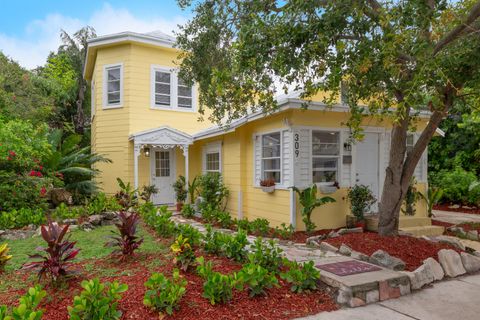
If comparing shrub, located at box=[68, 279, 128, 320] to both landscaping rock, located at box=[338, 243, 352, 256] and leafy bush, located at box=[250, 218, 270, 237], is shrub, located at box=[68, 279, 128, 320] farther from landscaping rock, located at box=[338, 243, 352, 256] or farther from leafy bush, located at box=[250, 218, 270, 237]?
leafy bush, located at box=[250, 218, 270, 237]

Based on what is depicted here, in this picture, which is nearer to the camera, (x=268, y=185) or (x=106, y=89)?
(x=268, y=185)

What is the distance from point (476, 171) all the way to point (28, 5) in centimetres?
1842

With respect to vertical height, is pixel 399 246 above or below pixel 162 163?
below

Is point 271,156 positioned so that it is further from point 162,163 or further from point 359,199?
point 162,163

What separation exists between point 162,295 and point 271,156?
5.72 metres

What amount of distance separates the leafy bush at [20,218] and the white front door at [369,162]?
24.8 feet

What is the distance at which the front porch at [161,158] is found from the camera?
37.4 ft

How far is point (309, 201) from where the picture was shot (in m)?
7.25

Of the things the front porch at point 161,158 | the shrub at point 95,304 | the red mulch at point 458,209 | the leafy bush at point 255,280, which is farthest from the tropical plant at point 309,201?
the red mulch at point 458,209

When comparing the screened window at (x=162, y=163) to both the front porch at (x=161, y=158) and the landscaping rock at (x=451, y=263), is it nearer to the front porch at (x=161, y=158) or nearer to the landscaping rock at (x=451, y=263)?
the front porch at (x=161, y=158)

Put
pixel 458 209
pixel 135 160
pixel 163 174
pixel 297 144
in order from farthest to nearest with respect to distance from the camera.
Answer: pixel 163 174, pixel 458 209, pixel 135 160, pixel 297 144

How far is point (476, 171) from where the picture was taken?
42.6 feet

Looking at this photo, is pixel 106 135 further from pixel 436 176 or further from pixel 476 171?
pixel 476 171

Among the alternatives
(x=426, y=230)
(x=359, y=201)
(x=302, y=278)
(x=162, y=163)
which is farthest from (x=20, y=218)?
(x=426, y=230)
